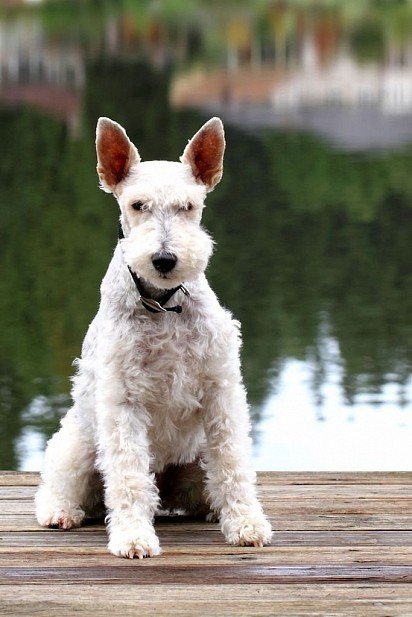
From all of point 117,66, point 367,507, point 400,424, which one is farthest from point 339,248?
point 117,66

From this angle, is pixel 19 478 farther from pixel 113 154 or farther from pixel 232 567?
pixel 113 154

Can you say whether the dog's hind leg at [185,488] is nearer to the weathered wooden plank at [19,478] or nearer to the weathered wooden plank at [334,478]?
the weathered wooden plank at [334,478]

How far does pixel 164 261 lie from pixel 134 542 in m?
0.96

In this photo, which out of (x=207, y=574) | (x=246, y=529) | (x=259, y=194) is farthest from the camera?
(x=259, y=194)

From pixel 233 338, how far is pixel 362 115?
3197cm

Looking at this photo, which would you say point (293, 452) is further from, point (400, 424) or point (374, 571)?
point (374, 571)

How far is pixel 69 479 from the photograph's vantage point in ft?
15.6

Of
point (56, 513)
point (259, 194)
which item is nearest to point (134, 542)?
point (56, 513)

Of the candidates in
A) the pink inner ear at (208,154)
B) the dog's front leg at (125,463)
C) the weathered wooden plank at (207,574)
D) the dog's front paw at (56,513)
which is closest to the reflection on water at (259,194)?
the dog's front paw at (56,513)

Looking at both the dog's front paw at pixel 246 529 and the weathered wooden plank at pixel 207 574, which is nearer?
the weathered wooden plank at pixel 207 574

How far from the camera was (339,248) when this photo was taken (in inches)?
735

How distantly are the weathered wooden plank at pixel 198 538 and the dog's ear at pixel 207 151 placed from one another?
1215 millimetres

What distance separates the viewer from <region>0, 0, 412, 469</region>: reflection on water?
11.2 meters

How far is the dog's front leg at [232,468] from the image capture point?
448 cm
